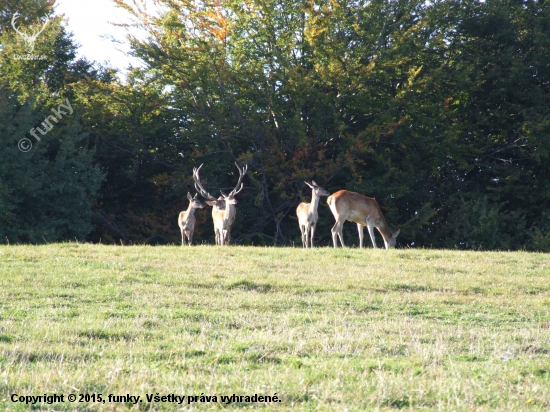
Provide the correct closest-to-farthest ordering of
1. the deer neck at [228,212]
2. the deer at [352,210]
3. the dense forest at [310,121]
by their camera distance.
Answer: the deer at [352,210], the deer neck at [228,212], the dense forest at [310,121]

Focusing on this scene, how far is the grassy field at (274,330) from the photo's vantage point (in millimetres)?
5637

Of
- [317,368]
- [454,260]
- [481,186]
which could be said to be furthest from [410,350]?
[481,186]

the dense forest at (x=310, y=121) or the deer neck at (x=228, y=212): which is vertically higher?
the dense forest at (x=310, y=121)

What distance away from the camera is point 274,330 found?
8242mm

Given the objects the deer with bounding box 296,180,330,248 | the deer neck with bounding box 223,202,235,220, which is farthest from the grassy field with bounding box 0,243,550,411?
the deer neck with bounding box 223,202,235,220

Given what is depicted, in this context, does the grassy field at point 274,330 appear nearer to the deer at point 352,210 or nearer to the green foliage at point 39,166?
the deer at point 352,210

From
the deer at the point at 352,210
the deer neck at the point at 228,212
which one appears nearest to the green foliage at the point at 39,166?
the deer neck at the point at 228,212

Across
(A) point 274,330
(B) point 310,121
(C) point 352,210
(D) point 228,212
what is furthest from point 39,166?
(A) point 274,330

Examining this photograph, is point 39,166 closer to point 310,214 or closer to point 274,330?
point 310,214

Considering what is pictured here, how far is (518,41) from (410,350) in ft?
75.0

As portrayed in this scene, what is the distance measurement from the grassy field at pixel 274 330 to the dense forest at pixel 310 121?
420 inches

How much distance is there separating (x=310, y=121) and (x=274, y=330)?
19.4 meters

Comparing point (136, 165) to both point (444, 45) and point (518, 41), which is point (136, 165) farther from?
point (518, 41)

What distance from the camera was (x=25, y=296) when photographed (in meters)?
10.3
